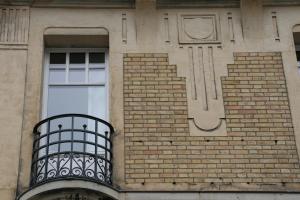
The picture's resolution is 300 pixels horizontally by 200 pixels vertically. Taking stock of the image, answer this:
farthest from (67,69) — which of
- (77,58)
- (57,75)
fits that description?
(77,58)

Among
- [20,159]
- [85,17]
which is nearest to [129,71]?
[85,17]

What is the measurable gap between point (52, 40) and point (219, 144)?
3518mm

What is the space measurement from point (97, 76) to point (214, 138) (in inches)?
94.6

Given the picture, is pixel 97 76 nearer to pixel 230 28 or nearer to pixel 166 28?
pixel 166 28

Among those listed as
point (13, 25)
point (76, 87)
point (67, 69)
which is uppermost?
point (13, 25)

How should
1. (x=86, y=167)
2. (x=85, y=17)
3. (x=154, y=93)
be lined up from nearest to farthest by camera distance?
(x=86, y=167)
(x=154, y=93)
(x=85, y=17)

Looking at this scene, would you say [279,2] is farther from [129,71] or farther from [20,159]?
[20,159]

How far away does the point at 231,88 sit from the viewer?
36.1 feet

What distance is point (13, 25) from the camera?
11.5 meters

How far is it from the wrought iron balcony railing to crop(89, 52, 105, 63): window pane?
1.32 meters

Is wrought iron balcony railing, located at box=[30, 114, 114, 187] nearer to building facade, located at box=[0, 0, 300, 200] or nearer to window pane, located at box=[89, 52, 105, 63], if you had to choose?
building facade, located at box=[0, 0, 300, 200]

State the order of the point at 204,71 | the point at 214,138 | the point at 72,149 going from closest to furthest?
1. the point at 72,149
2. the point at 214,138
3. the point at 204,71

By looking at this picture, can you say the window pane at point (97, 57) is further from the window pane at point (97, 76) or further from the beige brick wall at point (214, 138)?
the beige brick wall at point (214, 138)

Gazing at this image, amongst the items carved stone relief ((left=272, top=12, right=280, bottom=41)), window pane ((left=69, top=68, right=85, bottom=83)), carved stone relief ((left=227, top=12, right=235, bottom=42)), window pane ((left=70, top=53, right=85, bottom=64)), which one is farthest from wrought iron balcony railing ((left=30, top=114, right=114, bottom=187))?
carved stone relief ((left=272, top=12, right=280, bottom=41))
